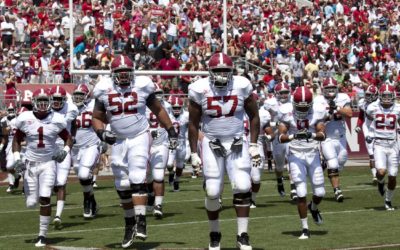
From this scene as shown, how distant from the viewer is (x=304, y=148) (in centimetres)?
1353

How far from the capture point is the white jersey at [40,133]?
1333 cm

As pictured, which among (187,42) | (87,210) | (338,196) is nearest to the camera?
(87,210)

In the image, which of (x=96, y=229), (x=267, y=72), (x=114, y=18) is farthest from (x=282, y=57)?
(x=96, y=229)

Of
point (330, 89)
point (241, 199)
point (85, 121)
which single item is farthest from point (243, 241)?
point (330, 89)

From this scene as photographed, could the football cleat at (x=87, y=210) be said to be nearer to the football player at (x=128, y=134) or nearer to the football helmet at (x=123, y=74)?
the football player at (x=128, y=134)

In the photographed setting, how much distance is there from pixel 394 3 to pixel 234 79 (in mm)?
29581

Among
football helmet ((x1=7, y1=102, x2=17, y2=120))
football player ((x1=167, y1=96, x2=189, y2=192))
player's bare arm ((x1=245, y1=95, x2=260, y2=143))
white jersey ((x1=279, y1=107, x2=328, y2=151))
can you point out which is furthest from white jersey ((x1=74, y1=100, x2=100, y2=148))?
football helmet ((x1=7, y1=102, x2=17, y2=120))

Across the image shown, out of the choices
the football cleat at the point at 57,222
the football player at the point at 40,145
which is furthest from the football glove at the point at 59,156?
the football cleat at the point at 57,222

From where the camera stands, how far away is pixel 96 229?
14.4 m

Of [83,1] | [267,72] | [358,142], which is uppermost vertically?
[83,1]

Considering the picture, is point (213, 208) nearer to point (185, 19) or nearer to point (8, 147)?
point (8, 147)

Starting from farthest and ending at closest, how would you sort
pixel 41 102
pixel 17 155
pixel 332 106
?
pixel 332 106 → pixel 17 155 → pixel 41 102

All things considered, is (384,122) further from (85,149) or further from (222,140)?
(222,140)

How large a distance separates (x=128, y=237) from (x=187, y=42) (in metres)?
15.3
